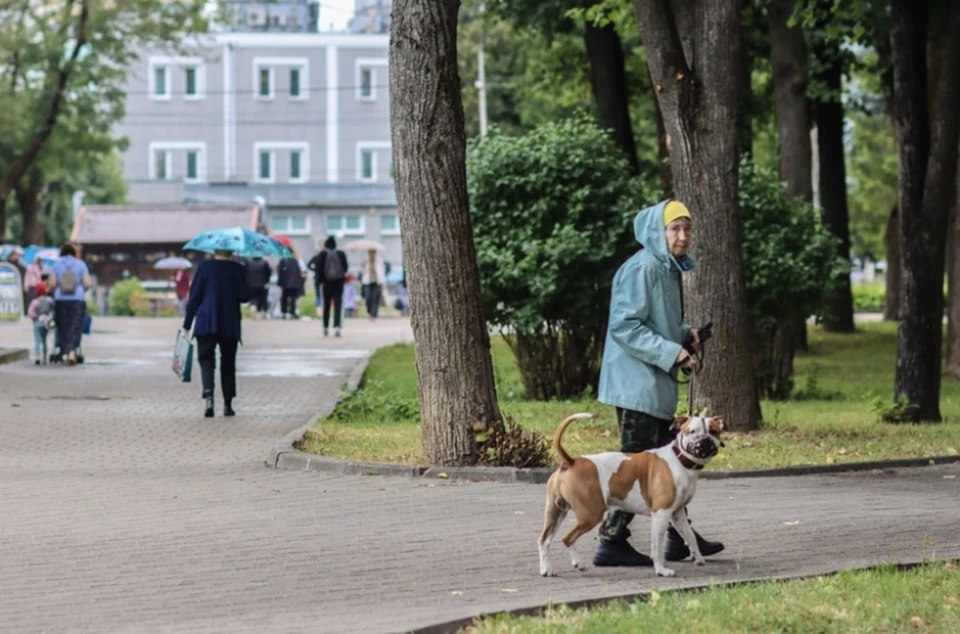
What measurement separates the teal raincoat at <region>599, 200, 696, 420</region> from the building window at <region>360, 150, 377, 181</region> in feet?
240

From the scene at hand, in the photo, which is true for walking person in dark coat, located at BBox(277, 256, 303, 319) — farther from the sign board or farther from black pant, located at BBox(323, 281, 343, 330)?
black pant, located at BBox(323, 281, 343, 330)

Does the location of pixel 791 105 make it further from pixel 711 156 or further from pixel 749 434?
pixel 749 434

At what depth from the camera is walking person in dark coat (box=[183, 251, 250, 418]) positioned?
18.8 m

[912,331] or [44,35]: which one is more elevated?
[44,35]

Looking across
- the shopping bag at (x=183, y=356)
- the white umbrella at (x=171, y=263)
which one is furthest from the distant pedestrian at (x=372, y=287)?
the shopping bag at (x=183, y=356)

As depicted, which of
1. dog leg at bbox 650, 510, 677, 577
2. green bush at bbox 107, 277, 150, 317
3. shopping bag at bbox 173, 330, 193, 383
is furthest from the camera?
green bush at bbox 107, 277, 150, 317

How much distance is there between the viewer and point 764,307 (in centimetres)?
2133

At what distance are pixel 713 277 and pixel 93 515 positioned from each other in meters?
6.65

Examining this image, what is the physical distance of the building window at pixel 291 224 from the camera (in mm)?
82000

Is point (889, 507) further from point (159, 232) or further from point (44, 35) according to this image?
point (159, 232)

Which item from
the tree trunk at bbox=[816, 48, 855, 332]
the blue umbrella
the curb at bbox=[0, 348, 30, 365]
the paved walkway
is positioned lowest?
the paved walkway

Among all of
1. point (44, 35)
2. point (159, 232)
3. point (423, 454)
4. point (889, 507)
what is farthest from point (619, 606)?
point (159, 232)

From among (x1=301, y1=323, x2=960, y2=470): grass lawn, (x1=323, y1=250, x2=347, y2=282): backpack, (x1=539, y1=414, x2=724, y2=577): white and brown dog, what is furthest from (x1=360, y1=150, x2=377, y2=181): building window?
(x1=539, y1=414, x2=724, y2=577): white and brown dog

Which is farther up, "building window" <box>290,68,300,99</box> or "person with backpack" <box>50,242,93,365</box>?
"building window" <box>290,68,300,99</box>
